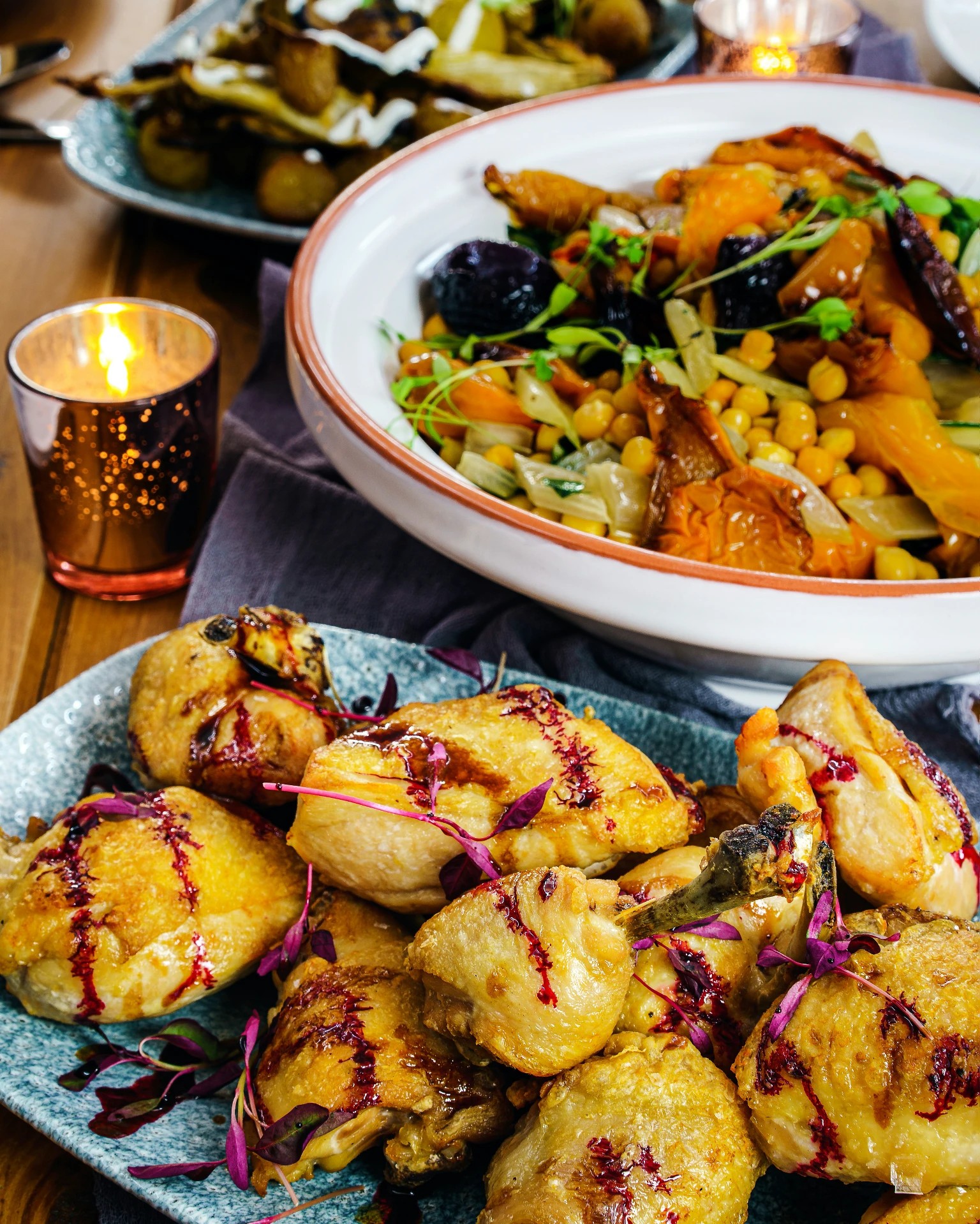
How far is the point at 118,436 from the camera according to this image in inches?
74.4

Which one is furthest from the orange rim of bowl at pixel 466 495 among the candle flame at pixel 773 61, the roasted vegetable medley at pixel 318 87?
the candle flame at pixel 773 61

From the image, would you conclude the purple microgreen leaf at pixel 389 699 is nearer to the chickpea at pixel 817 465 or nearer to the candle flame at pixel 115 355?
the chickpea at pixel 817 465

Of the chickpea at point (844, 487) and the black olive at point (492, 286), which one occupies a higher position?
the black olive at point (492, 286)

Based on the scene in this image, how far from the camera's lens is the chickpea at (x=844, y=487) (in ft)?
6.30

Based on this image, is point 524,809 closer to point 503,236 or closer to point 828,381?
point 828,381

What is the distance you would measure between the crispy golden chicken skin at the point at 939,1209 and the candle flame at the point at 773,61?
8.80 feet

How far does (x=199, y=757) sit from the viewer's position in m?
1.39

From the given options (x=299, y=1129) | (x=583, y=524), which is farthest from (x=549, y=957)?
(x=583, y=524)

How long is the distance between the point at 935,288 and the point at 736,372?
34 cm

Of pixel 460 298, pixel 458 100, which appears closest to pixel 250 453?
pixel 460 298

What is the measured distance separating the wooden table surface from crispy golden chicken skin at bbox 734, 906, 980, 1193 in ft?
2.30

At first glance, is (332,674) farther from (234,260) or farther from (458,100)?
(458,100)

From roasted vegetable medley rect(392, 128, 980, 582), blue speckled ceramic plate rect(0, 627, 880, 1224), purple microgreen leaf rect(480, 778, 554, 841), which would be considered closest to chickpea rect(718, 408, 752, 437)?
roasted vegetable medley rect(392, 128, 980, 582)

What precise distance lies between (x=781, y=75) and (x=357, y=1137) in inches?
99.1
